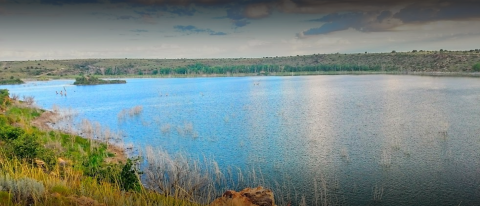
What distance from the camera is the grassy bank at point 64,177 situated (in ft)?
26.8

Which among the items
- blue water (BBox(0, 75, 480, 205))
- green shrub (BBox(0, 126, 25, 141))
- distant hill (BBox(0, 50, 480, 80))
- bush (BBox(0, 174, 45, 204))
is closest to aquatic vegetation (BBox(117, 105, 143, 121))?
blue water (BBox(0, 75, 480, 205))

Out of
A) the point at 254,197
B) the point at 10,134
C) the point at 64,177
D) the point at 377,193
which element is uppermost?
the point at 10,134

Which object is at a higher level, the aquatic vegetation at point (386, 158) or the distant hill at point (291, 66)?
the distant hill at point (291, 66)

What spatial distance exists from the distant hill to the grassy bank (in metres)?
107

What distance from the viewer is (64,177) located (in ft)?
40.5

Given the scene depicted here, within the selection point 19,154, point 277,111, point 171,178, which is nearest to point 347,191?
point 171,178

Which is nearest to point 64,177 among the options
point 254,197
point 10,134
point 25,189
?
point 25,189

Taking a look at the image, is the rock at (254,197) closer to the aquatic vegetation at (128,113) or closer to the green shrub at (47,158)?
the green shrub at (47,158)

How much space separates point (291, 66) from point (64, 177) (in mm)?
151157

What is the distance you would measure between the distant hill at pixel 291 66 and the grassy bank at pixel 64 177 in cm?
10680

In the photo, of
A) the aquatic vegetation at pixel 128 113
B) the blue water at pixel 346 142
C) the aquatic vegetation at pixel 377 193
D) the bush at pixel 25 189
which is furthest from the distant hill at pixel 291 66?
the bush at pixel 25 189

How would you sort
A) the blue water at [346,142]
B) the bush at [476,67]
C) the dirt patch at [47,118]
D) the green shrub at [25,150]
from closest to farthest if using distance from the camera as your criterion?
the green shrub at [25,150]
the blue water at [346,142]
the dirt patch at [47,118]
the bush at [476,67]

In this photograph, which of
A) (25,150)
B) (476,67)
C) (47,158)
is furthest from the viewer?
(476,67)

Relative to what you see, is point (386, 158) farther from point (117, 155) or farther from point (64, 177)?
point (64, 177)
